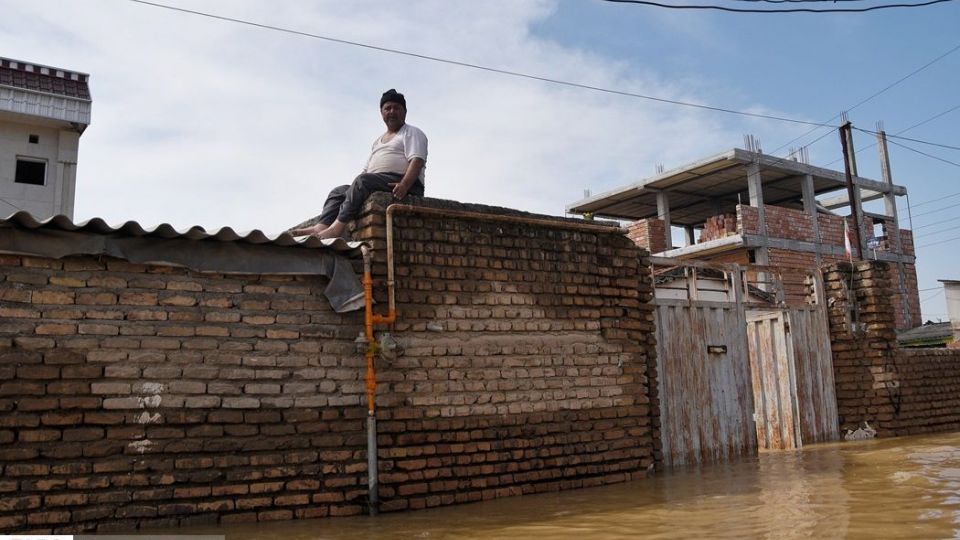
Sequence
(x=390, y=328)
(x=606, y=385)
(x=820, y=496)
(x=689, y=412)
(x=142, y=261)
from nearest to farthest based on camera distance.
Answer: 1. (x=142, y=261)
2. (x=820, y=496)
3. (x=390, y=328)
4. (x=606, y=385)
5. (x=689, y=412)

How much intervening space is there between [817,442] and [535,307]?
5.33m

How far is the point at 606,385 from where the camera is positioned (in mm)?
6945

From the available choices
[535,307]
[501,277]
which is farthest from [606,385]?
[501,277]

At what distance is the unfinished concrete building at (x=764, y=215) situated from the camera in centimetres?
1977

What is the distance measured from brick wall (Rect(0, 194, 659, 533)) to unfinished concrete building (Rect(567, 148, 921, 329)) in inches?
536

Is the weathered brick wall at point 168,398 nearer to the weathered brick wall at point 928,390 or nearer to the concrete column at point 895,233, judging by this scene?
the weathered brick wall at point 928,390

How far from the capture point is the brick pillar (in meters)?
10.1

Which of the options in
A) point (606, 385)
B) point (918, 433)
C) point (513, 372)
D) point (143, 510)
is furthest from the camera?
point (918, 433)

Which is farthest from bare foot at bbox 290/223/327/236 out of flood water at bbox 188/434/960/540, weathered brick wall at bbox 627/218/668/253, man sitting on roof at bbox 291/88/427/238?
weathered brick wall at bbox 627/218/668/253

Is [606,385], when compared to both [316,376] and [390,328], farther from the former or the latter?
[316,376]

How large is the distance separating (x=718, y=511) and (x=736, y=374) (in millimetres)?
4042

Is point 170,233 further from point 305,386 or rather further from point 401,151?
point 401,151

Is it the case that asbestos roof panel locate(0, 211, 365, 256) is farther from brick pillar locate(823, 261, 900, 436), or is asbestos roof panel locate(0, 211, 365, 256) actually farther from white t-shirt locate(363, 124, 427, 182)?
brick pillar locate(823, 261, 900, 436)

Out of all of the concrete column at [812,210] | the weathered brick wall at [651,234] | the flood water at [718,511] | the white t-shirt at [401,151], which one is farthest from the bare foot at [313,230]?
the concrete column at [812,210]
